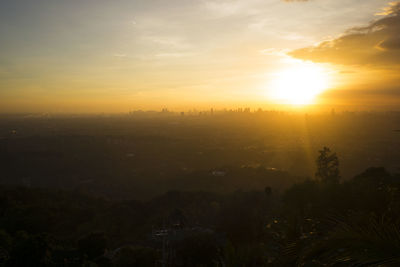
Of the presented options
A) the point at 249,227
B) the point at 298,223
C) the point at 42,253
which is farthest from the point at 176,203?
the point at 298,223

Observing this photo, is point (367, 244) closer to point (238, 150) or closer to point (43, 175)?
point (43, 175)

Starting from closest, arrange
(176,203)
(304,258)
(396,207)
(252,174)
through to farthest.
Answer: (304,258) → (396,207) → (176,203) → (252,174)

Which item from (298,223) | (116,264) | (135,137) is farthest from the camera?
(135,137)

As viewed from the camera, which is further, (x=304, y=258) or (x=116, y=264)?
(x=116, y=264)

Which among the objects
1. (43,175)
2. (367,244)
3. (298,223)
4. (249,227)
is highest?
(367,244)

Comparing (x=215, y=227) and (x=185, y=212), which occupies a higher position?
(x=215, y=227)

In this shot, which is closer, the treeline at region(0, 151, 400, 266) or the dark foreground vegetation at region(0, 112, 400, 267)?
the treeline at region(0, 151, 400, 266)
